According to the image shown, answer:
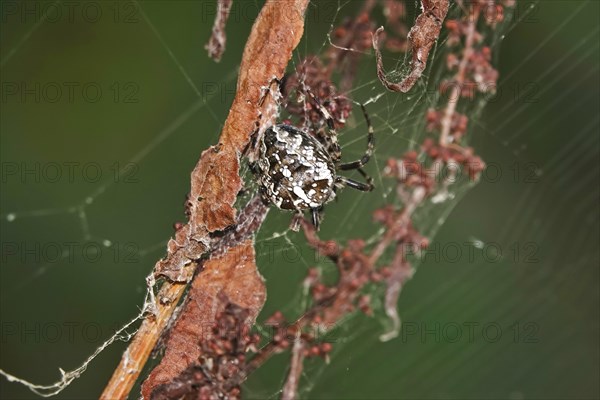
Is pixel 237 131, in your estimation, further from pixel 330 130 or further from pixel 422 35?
pixel 330 130

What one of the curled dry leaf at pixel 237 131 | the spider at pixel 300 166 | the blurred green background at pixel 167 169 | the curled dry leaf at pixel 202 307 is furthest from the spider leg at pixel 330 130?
the blurred green background at pixel 167 169

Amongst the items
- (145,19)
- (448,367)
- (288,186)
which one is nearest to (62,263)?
(145,19)

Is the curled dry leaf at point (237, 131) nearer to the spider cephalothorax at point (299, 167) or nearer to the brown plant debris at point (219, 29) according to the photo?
the brown plant debris at point (219, 29)

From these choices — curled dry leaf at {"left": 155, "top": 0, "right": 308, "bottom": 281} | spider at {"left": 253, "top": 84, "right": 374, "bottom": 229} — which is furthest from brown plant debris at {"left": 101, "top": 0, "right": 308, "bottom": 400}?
spider at {"left": 253, "top": 84, "right": 374, "bottom": 229}

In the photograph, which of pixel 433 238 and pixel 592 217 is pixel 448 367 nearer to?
pixel 433 238

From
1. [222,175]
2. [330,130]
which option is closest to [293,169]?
[330,130]

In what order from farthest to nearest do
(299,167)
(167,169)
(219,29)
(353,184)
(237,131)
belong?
(167,169) → (353,184) → (299,167) → (219,29) → (237,131)

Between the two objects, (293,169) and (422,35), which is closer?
(422,35)
